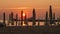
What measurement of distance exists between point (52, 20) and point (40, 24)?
1.12 meters

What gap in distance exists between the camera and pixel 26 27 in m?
28.1

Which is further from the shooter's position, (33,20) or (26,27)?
(33,20)

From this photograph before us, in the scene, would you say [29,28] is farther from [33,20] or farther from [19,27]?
[33,20]

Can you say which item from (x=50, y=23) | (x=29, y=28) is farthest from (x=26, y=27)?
(x=50, y=23)

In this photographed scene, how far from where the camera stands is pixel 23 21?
30719 mm

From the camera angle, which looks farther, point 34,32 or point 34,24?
point 34,24

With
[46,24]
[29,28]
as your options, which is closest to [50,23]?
[46,24]

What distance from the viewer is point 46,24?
29172 millimetres

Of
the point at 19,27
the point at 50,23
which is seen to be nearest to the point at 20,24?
the point at 19,27

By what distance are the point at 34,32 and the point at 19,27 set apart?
1.35 meters

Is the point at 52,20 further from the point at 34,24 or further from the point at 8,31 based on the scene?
the point at 8,31

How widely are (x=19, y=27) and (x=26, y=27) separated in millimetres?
601

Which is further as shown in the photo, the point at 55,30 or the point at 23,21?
the point at 23,21

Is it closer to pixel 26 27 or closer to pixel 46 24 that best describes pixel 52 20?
pixel 46 24
